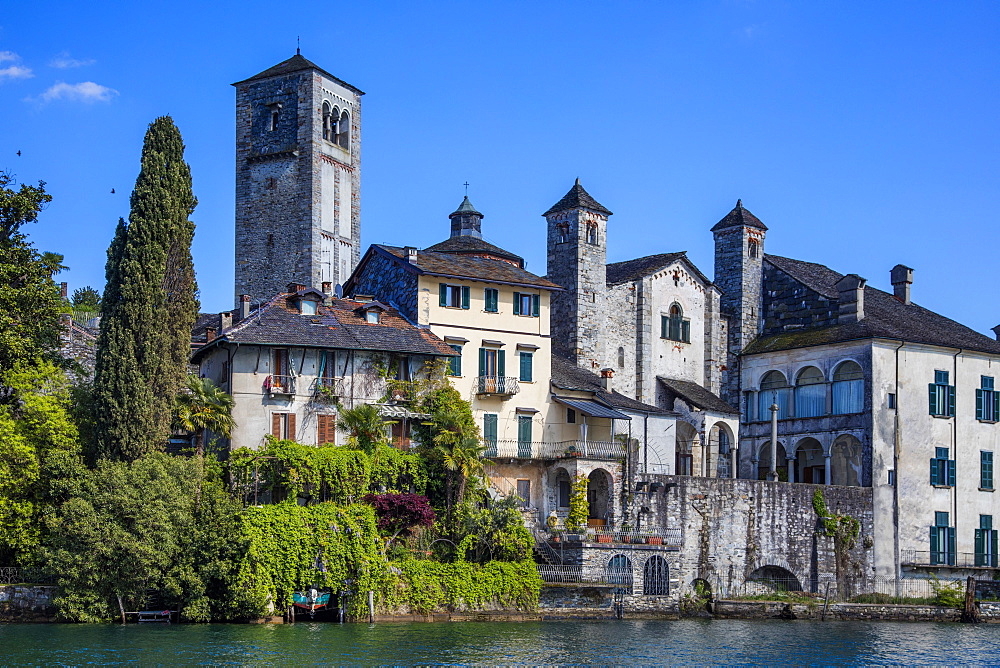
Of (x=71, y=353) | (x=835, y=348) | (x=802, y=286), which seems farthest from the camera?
(x=802, y=286)

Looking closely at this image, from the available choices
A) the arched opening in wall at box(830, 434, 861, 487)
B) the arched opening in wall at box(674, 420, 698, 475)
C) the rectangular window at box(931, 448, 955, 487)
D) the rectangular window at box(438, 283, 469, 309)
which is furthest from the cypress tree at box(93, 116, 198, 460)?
the rectangular window at box(931, 448, 955, 487)

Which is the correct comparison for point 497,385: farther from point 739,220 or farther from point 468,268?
point 739,220

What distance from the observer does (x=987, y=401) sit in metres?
64.8

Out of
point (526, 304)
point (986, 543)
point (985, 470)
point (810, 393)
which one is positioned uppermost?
point (526, 304)

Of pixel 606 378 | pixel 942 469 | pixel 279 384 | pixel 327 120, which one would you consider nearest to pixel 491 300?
pixel 606 378

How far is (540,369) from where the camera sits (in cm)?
5759

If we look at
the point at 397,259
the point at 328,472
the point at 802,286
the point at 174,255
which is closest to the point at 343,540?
the point at 328,472

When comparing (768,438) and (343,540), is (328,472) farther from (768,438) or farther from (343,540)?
(768,438)

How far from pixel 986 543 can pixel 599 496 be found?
19.7 metres

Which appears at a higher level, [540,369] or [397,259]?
[397,259]

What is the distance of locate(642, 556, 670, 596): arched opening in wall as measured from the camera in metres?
51.5

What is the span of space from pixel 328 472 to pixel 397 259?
1172 cm

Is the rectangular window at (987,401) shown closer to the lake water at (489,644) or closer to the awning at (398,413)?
the lake water at (489,644)

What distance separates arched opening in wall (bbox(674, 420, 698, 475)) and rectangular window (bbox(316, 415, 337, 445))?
18.3 meters
